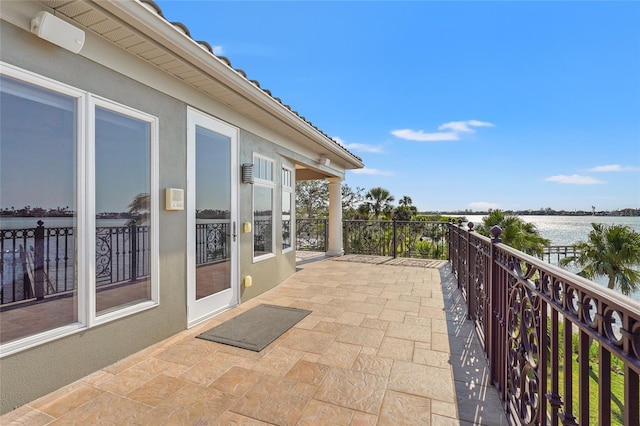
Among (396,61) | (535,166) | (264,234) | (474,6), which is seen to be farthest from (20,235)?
(535,166)

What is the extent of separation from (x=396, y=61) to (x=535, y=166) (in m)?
16.3

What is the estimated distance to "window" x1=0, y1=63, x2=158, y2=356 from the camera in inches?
81.7

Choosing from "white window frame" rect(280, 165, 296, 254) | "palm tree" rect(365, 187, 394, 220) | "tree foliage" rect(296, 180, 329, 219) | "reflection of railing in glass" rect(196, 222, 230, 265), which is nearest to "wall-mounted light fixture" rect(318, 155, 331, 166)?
"white window frame" rect(280, 165, 296, 254)

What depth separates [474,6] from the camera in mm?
5449

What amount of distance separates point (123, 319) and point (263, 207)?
2670 mm

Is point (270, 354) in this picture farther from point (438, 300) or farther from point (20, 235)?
point (438, 300)

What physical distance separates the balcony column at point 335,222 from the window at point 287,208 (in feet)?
9.35

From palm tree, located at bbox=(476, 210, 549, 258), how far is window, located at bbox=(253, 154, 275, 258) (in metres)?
6.41

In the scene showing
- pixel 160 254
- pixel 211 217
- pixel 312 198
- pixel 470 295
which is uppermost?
pixel 312 198

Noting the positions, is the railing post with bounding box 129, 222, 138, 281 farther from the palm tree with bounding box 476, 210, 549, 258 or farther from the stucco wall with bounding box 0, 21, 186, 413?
the palm tree with bounding box 476, 210, 549, 258

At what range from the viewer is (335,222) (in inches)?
349

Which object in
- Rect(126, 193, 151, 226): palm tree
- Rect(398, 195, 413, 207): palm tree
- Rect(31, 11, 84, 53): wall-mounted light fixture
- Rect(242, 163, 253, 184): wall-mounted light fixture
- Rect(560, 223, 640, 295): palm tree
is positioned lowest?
Rect(560, 223, 640, 295): palm tree

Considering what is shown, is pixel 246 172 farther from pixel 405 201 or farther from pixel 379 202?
pixel 405 201

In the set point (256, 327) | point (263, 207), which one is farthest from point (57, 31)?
point (263, 207)
